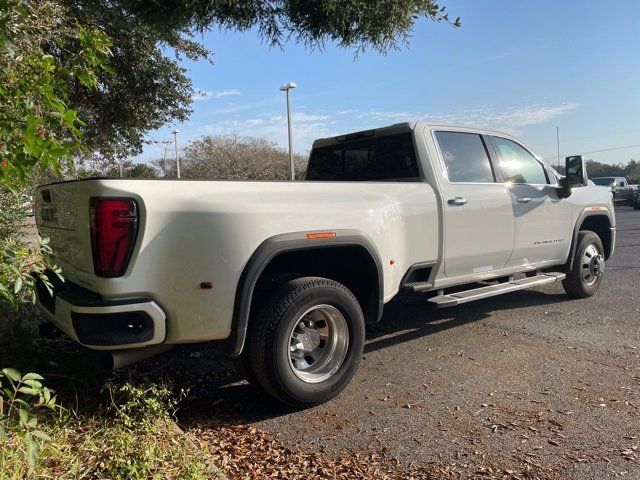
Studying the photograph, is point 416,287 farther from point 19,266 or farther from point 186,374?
point 19,266

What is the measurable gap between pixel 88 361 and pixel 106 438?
1.19 meters

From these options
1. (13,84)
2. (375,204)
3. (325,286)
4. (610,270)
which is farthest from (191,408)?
(610,270)

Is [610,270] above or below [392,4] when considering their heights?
below

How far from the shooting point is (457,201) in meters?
4.73

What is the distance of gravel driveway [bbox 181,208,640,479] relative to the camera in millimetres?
2996

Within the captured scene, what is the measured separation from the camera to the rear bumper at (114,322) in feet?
9.43

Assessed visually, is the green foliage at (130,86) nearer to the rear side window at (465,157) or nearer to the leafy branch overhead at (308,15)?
the leafy branch overhead at (308,15)

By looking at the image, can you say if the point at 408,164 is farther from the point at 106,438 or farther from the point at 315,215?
the point at 106,438

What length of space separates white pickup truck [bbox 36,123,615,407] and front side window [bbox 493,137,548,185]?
23 mm

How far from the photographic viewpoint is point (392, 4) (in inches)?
272

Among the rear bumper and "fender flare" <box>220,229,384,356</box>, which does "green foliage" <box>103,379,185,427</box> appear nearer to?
the rear bumper

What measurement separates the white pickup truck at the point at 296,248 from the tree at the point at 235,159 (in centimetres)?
2819

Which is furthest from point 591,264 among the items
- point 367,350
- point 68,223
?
point 68,223

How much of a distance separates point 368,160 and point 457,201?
110cm
